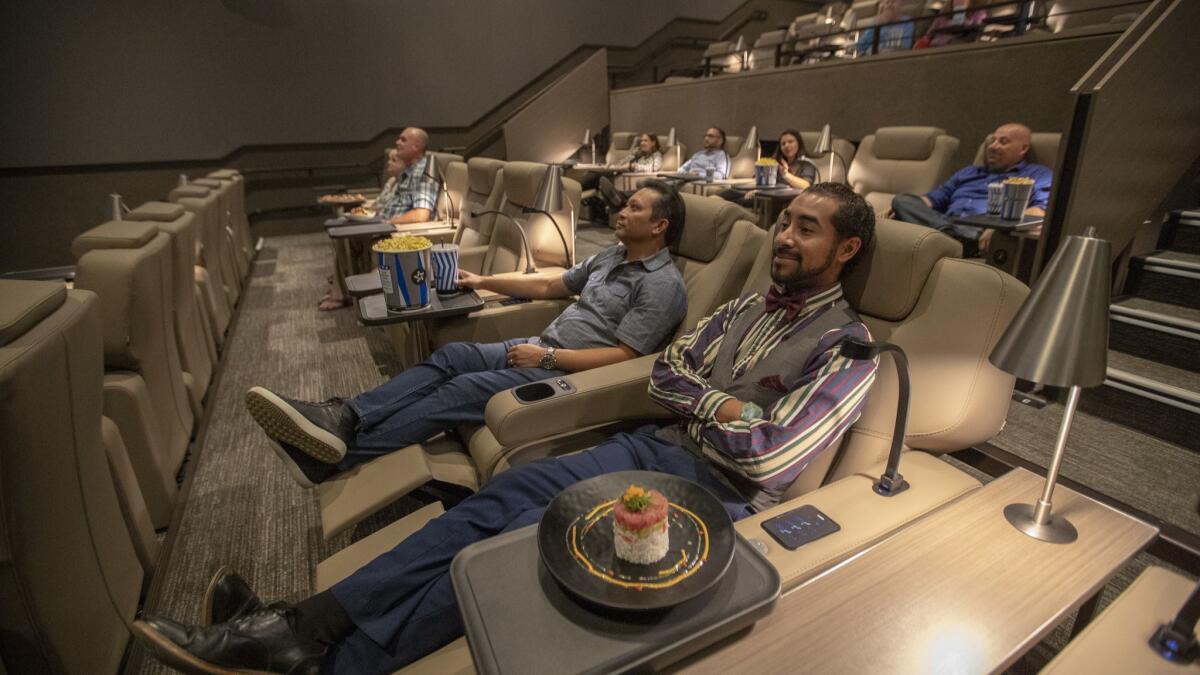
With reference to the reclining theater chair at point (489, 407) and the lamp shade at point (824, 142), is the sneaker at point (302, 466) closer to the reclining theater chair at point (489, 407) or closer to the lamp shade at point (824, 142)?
the reclining theater chair at point (489, 407)

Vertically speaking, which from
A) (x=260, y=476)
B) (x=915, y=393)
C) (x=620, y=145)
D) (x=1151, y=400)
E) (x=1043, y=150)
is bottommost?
(x=260, y=476)

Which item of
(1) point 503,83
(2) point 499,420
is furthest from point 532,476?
(1) point 503,83

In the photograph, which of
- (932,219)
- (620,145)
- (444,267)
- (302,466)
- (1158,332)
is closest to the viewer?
(302,466)

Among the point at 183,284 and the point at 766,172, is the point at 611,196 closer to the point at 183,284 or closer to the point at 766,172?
the point at 766,172

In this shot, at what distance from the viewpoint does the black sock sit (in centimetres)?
111

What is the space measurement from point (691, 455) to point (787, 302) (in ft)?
1.45

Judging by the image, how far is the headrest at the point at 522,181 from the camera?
A: 9.50 feet

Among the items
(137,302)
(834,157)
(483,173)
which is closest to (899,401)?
(137,302)

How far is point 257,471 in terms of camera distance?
2240mm

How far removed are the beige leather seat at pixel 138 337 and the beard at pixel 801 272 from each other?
1.77 metres

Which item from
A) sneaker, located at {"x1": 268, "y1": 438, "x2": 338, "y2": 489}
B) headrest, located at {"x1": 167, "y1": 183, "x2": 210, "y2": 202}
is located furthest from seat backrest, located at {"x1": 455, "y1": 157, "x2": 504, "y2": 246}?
sneaker, located at {"x1": 268, "y1": 438, "x2": 338, "y2": 489}

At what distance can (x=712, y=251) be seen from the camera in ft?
6.47

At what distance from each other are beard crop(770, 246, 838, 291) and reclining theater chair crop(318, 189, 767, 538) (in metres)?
0.42

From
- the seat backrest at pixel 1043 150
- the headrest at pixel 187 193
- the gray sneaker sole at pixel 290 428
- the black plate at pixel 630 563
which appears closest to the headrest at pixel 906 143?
the seat backrest at pixel 1043 150
